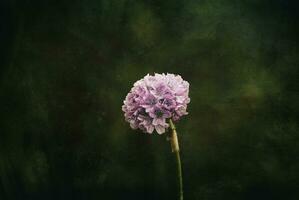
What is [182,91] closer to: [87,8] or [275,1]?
[275,1]

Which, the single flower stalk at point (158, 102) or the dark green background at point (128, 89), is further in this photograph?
the dark green background at point (128, 89)

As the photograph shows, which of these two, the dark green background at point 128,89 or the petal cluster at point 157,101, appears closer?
the petal cluster at point 157,101

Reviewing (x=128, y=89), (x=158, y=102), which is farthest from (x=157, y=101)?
(x=128, y=89)

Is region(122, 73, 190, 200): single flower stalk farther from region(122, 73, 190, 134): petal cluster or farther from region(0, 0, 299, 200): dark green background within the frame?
region(0, 0, 299, 200): dark green background

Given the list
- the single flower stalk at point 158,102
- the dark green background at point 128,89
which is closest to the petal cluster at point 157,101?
the single flower stalk at point 158,102

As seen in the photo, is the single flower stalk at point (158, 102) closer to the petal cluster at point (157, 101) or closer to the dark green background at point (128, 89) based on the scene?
the petal cluster at point (157, 101)

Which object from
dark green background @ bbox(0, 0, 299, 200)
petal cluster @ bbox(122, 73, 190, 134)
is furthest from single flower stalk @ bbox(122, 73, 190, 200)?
dark green background @ bbox(0, 0, 299, 200)
